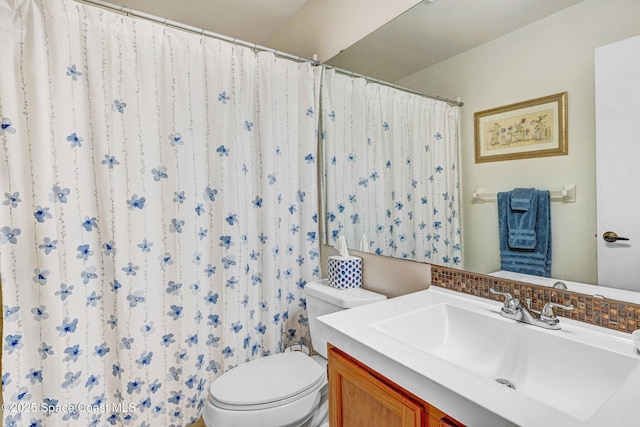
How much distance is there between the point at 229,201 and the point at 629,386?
1447 millimetres

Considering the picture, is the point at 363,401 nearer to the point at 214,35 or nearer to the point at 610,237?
the point at 610,237

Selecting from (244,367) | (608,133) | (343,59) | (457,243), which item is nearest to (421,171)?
(457,243)

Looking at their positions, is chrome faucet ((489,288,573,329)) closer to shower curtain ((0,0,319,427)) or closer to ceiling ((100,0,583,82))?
ceiling ((100,0,583,82))

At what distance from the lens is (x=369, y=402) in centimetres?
77

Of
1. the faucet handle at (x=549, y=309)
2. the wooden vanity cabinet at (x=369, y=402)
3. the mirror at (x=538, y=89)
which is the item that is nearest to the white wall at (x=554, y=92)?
the mirror at (x=538, y=89)

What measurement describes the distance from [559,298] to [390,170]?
2.78ft

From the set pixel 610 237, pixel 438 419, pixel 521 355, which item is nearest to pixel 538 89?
pixel 610 237

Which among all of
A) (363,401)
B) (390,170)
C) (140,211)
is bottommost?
(363,401)

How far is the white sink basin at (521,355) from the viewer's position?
67cm

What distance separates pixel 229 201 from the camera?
5.00 feet

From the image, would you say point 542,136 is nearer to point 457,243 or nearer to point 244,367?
point 457,243

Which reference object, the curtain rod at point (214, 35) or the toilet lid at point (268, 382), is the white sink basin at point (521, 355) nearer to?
the toilet lid at point (268, 382)

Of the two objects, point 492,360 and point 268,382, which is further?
point 268,382

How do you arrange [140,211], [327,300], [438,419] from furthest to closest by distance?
[327,300], [140,211], [438,419]
